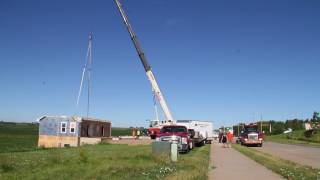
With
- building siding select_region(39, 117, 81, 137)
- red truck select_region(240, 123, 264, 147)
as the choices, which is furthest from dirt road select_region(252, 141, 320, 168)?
building siding select_region(39, 117, 81, 137)

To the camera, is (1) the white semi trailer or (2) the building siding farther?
(1) the white semi trailer

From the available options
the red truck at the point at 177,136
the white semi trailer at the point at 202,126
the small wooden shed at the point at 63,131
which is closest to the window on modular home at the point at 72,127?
the small wooden shed at the point at 63,131

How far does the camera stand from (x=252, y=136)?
52719 mm

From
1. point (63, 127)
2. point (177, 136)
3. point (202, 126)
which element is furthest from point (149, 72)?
point (177, 136)

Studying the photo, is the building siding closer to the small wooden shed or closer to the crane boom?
the small wooden shed

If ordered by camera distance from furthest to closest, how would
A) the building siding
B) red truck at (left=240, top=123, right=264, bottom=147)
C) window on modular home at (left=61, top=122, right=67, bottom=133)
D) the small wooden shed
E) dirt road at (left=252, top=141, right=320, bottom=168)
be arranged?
1. window on modular home at (left=61, top=122, right=67, bottom=133)
2. the building siding
3. red truck at (left=240, top=123, right=264, bottom=147)
4. the small wooden shed
5. dirt road at (left=252, top=141, right=320, bottom=168)

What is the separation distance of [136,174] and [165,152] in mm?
8449

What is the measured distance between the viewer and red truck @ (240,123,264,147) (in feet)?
172

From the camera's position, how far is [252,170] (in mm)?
19578

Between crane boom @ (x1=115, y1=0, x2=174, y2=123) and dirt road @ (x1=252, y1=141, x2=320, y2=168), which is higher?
crane boom @ (x1=115, y1=0, x2=174, y2=123)

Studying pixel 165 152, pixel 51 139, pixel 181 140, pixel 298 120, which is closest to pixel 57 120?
→ pixel 51 139

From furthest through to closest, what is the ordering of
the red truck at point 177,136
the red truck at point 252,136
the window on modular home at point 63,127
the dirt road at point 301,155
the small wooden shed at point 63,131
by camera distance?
the window on modular home at point 63,127 < the red truck at point 252,136 < the small wooden shed at point 63,131 < the red truck at point 177,136 < the dirt road at point 301,155

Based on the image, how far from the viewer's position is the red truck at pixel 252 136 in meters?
52.4

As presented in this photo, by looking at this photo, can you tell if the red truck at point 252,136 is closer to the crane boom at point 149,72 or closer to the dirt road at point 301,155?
the crane boom at point 149,72
